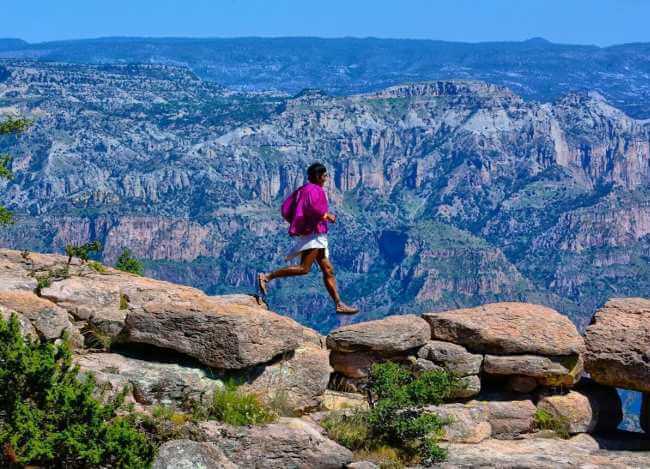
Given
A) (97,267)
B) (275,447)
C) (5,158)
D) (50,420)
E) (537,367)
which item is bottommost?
(275,447)

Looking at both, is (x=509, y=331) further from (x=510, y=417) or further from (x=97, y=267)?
(x=97, y=267)

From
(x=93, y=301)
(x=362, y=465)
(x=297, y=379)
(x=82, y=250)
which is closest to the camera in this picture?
(x=362, y=465)

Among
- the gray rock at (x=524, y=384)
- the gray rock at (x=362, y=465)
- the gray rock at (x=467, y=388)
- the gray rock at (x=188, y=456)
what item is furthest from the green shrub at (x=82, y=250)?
the gray rock at (x=524, y=384)

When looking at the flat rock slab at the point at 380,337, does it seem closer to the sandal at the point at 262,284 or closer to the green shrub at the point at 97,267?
the sandal at the point at 262,284

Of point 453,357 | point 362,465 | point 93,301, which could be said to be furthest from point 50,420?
point 453,357

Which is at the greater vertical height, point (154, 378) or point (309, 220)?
point (309, 220)

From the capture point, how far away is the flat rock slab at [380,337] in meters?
21.3

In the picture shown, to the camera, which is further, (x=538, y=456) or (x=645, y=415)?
(x=645, y=415)

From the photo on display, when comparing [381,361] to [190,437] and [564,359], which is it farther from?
[190,437]

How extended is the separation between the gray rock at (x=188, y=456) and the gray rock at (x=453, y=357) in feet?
21.6

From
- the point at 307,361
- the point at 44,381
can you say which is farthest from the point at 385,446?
the point at 44,381

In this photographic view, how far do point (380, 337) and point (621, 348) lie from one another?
461 cm

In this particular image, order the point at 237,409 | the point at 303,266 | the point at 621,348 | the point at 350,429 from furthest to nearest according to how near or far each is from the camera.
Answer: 1. the point at 303,266
2. the point at 621,348
3. the point at 350,429
4. the point at 237,409

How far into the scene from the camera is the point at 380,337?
21.3 metres
